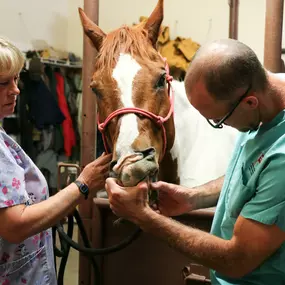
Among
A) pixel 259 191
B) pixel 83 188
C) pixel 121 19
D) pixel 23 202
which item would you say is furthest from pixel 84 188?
pixel 121 19

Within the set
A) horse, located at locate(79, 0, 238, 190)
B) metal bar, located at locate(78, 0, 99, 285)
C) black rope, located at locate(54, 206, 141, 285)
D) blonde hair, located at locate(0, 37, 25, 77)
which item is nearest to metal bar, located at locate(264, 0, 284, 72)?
horse, located at locate(79, 0, 238, 190)

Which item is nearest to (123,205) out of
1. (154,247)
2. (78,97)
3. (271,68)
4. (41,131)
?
(154,247)

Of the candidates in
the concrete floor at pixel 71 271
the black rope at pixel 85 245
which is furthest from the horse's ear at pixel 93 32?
the concrete floor at pixel 71 271

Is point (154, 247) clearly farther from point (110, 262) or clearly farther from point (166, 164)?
point (166, 164)

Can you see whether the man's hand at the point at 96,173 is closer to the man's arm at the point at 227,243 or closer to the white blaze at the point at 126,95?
the white blaze at the point at 126,95

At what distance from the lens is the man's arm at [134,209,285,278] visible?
2.66ft

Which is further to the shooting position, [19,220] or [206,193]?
[206,193]

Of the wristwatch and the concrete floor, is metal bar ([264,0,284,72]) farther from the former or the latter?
the concrete floor

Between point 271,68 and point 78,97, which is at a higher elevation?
point 271,68

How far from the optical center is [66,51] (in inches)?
175

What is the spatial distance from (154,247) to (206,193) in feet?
0.92

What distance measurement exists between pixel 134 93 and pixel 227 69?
1.30 ft

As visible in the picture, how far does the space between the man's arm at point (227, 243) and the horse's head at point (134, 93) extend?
142mm

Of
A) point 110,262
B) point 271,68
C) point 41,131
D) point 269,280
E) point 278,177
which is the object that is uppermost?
point 271,68
